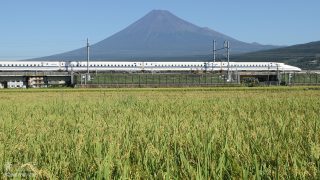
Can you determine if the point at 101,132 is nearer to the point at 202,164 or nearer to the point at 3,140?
the point at 3,140

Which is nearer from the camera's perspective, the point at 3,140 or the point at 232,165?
the point at 232,165

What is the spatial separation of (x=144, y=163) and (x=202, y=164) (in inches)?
21.8

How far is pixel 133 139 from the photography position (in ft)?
23.7

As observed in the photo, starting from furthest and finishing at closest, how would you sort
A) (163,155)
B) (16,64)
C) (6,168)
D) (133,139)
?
(16,64) → (133,139) → (163,155) → (6,168)

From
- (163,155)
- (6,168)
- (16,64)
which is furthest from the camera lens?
(16,64)

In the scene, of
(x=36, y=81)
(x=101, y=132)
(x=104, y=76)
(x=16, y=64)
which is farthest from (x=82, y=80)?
(x=101, y=132)

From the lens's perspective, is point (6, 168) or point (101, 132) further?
point (101, 132)

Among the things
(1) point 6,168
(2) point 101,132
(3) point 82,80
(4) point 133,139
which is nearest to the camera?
(1) point 6,168

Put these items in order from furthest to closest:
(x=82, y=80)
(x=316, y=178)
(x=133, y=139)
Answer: (x=82, y=80)
(x=133, y=139)
(x=316, y=178)

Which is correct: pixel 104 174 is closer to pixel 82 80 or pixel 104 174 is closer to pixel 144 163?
pixel 144 163

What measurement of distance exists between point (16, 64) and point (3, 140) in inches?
3943

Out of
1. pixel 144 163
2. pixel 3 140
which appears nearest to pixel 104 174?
pixel 144 163

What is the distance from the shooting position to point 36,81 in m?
84.9

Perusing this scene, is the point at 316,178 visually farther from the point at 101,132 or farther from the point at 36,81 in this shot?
the point at 36,81
